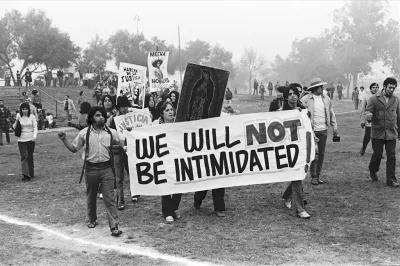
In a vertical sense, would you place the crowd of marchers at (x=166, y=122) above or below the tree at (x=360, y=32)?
below

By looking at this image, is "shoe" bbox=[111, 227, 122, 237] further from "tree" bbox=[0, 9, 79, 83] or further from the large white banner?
"tree" bbox=[0, 9, 79, 83]

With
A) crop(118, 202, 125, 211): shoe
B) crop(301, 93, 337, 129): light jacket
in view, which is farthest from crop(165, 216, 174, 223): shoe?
crop(301, 93, 337, 129): light jacket

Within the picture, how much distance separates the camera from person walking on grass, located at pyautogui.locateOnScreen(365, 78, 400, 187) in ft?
29.6

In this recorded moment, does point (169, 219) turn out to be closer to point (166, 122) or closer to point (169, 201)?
point (169, 201)

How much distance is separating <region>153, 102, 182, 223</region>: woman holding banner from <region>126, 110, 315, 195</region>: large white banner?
14cm

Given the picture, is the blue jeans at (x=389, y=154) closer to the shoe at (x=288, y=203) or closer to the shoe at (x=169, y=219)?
the shoe at (x=288, y=203)

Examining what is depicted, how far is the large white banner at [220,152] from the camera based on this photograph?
7.23 m

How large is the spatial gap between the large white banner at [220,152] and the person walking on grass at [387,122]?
2.35 m

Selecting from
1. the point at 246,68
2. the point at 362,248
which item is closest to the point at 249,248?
the point at 362,248

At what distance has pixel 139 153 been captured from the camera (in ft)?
23.7

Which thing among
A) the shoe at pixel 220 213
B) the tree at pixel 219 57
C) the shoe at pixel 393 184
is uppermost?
the tree at pixel 219 57

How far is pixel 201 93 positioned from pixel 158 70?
9.64m

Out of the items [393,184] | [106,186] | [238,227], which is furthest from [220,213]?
[393,184]

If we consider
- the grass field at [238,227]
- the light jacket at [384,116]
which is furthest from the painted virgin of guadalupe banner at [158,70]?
the light jacket at [384,116]
